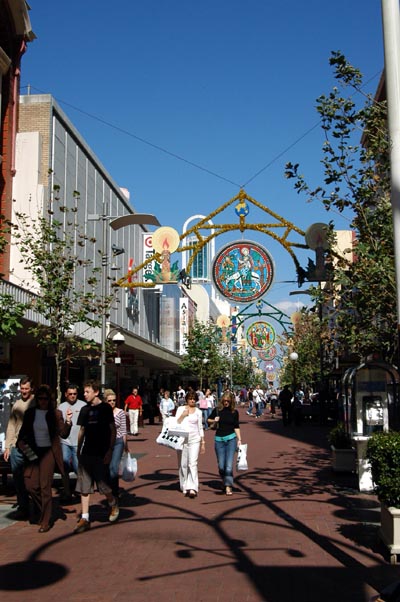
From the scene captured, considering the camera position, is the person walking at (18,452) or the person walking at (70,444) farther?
the person walking at (70,444)

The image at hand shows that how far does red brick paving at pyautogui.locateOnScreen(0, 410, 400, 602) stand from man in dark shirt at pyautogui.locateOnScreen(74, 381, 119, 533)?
1.76 feet

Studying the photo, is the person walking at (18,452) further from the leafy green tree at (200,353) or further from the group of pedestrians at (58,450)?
the leafy green tree at (200,353)

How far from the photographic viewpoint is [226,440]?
41.1 ft

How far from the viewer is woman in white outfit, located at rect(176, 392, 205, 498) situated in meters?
12.1

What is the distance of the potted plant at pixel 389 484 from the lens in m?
7.50

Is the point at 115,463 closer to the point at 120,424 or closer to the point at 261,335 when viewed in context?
the point at 120,424

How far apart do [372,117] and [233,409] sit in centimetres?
528

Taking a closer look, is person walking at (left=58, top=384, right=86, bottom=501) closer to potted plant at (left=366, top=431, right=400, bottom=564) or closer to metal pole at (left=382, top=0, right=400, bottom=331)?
potted plant at (left=366, top=431, right=400, bottom=564)

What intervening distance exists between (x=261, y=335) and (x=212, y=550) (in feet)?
136

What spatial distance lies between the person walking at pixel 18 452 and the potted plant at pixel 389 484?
4.83 m

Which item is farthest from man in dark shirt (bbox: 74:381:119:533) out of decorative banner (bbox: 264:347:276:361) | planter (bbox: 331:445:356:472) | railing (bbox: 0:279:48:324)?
decorative banner (bbox: 264:347:276:361)

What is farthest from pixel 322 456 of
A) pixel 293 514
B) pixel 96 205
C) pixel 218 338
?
pixel 218 338

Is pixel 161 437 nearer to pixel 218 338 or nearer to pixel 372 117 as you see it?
pixel 372 117

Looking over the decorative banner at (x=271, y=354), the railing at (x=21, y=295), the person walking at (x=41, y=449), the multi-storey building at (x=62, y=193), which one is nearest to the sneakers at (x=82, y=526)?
the person walking at (x=41, y=449)
